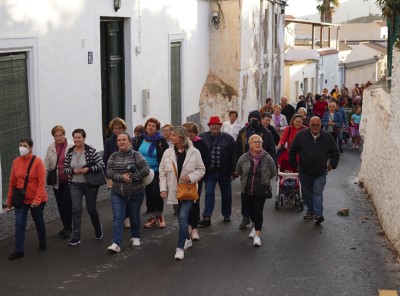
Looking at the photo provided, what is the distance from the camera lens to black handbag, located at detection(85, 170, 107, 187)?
33.4 ft

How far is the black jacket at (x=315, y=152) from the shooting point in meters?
11.5

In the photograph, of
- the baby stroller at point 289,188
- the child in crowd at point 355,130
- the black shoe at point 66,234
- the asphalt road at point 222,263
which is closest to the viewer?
the asphalt road at point 222,263

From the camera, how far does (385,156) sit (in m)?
11.7

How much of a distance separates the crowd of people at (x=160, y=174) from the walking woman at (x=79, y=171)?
1cm

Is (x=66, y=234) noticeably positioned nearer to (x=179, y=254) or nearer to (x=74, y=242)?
(x=74, y=242)

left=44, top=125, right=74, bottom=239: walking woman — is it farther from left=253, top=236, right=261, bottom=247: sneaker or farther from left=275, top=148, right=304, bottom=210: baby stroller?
left=275, top=148, right=304, bottom=210: baby stroller

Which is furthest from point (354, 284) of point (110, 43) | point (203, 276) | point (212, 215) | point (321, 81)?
point (321, 81)

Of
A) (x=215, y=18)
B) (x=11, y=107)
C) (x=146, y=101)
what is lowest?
(x=146, y=101)

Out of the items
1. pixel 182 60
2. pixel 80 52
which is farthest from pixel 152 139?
pixel 182 60

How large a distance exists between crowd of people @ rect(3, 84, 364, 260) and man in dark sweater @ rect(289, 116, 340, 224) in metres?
0.01

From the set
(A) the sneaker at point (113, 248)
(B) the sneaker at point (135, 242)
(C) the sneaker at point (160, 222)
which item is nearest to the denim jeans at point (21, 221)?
(A) the sneaker at point (113, 248)

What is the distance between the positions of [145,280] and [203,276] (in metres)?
0.67

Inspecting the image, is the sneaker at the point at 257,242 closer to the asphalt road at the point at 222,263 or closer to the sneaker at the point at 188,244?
the asphalt road at the point at 222,263

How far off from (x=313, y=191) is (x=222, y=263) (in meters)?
2.83
